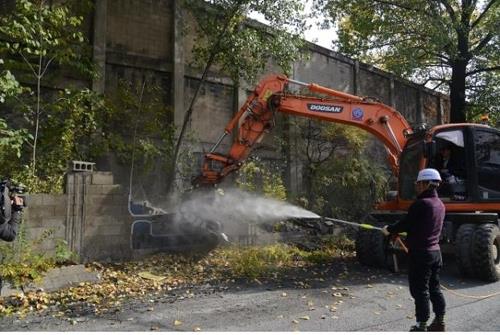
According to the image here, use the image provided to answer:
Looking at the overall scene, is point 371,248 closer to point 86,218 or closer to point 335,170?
point 335,170

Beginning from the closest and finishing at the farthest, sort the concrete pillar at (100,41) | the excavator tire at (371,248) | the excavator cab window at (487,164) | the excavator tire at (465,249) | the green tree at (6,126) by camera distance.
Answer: the green tree at (6,126)
the excavator tire at (465,249)
the excavator cab window at (487,164)
the excavator tire at (371,248)
the concrete pillar at (100,41)

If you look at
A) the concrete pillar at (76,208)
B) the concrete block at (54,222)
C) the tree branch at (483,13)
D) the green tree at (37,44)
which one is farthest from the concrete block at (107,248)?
the tree branch at (483,13)

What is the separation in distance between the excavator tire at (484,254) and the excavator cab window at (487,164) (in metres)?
1.03

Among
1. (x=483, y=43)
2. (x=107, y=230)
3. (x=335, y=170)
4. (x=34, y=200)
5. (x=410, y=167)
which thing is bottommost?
(x=107, y=230)

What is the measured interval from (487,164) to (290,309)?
5.63 metres

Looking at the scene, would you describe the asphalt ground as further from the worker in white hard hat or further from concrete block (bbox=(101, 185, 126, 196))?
concrete block (bbox=(101, 185, 126, 196))

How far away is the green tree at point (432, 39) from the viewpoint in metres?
17.6

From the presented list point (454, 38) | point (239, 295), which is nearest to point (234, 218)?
point (239, 295)

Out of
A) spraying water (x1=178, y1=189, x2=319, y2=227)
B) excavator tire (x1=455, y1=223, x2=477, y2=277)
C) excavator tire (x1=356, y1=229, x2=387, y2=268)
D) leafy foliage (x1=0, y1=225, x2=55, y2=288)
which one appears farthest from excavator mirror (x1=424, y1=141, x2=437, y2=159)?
leafy foliage (x1=0, y1=225, x2=55, y2=288)

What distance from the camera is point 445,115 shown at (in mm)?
25125

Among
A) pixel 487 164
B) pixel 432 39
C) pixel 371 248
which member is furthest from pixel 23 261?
pixel 432 39

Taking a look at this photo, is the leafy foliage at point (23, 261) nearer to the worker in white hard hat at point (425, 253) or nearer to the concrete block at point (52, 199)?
the concrete block at point (52, 199)

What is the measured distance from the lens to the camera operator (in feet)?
17.9

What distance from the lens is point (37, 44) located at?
845 centimetres
